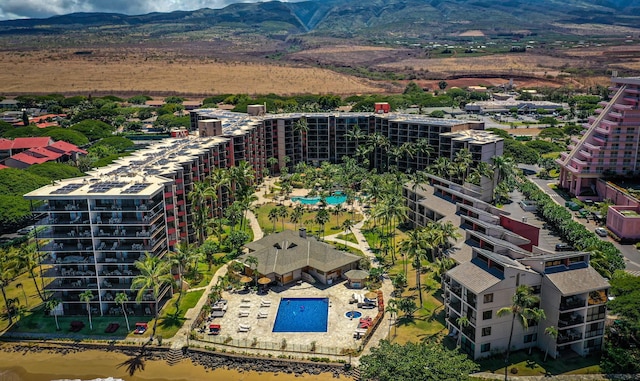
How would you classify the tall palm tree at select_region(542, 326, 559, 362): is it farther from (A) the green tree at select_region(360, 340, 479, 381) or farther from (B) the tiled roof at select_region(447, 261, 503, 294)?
(A) the green tree at select_region(360, 340, 479, 381)

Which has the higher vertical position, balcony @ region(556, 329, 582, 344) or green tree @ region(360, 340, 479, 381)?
green tree @ region(360, 340, 479, 381)

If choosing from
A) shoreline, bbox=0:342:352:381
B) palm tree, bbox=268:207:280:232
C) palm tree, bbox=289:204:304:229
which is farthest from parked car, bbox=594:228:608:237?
shoreline, bbox=0:342:352:381

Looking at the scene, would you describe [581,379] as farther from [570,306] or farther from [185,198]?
[185,198]

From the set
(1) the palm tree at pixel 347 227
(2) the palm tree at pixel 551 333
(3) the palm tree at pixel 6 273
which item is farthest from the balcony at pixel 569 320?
(3) the palm tree at pixel 6 273

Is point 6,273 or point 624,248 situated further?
point 624,248

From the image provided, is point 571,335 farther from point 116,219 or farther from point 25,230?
point 25,230

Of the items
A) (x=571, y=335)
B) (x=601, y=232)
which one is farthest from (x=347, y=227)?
(x=571, y=335)

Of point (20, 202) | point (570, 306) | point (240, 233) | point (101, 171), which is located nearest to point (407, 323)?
point (570, 306)
